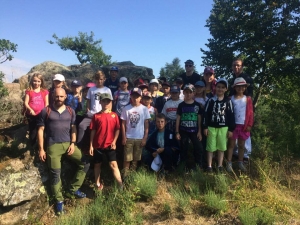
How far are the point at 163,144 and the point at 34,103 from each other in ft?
9.55

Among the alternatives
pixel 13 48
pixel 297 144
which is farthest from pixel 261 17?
pixel 13 48

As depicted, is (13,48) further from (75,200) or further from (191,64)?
(191,64)

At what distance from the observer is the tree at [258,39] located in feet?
43.7

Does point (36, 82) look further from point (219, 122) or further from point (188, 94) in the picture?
point (219, 122)

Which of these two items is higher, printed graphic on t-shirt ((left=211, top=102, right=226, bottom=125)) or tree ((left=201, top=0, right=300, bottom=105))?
tree ((left=201, top=0, right=300, bottom=105))

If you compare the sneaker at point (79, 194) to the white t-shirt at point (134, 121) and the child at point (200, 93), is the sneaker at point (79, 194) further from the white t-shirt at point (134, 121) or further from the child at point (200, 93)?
the child at point (200, 93)

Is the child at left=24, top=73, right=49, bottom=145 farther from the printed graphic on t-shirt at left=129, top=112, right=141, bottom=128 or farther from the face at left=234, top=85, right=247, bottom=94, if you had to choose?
the face at left=234, top=85, right=247, bottom=94

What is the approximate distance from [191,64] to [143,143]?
2901 mm

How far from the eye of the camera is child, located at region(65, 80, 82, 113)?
225 inches

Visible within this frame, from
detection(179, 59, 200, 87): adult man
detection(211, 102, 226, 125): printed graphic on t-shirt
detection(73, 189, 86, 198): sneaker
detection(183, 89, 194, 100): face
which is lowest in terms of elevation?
detection(73, 189, 86, 198): sneaker

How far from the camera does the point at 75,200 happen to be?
4855 mm

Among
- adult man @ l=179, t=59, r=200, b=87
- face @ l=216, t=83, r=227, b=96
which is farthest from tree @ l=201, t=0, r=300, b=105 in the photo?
face @ l=216, t=83, r=227, b=96

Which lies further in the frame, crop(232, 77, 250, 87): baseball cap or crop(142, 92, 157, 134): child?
crop(142, 92, 157, 134): child

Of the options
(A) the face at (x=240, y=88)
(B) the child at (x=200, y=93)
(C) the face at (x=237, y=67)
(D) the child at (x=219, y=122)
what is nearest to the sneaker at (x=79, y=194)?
(D) the child at (x=219, y=122)
